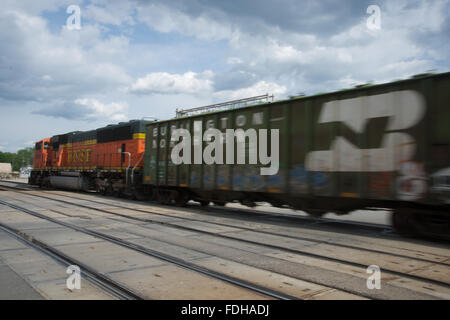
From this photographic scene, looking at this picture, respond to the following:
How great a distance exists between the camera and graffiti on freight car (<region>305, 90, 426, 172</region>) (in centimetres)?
714

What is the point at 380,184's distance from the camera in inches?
297

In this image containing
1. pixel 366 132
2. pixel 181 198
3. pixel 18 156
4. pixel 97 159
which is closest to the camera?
pixel 366 132

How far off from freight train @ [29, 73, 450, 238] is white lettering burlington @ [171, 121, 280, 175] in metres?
0.04

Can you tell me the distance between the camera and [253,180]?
1022cm

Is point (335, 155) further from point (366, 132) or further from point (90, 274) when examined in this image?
point (90, 274)

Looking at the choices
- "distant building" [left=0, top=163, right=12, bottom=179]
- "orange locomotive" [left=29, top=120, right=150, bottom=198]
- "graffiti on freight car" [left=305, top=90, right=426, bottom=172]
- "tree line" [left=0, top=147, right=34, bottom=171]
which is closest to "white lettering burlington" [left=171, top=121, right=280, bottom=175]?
"graffiti on freight car" [left=305, top=90, right=426, bottom=172]

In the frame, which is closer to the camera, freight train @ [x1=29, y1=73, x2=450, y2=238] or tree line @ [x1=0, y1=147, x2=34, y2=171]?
freight train @ [x1=29, y1=73, x2=450, y2=238]

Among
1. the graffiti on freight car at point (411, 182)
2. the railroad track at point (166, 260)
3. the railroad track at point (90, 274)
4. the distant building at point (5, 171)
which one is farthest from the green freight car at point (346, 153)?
the distant building at point (5, 171)

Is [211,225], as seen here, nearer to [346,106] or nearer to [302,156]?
[302,156]

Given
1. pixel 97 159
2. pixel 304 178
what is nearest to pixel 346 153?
pixel 304 178

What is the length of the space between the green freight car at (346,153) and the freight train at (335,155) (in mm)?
21

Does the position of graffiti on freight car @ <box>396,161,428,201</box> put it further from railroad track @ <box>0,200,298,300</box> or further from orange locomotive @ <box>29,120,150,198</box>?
Result: orange locomotive @ <box>29,120,150,198</box>

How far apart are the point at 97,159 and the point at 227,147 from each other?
1197cm
